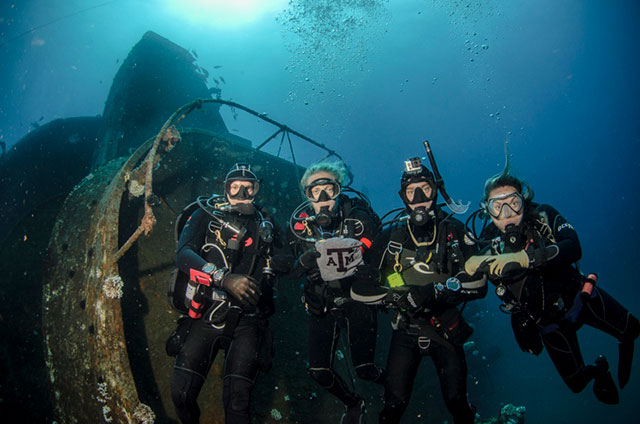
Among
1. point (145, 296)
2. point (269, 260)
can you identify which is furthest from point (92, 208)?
point (269, 260)

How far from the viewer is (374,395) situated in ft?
16.9

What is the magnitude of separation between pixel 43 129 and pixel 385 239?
910cm

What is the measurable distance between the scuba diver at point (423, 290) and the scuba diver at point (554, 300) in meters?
0.31

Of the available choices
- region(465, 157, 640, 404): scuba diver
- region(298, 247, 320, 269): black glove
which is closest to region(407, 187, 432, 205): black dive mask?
region(465, 157, 640, 404): scuba diver

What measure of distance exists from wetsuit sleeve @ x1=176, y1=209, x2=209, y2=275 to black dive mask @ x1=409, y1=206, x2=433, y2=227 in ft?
8.04

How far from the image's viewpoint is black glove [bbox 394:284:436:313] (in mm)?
3100

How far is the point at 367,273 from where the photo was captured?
3.38 m

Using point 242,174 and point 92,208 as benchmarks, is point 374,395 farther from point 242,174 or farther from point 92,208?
point 92,208

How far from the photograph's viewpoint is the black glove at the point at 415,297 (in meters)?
3.10

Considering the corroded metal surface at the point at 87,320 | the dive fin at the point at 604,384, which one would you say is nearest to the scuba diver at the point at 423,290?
the dive fin at the point at 604,384

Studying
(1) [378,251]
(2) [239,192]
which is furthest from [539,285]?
(2) [239,192]

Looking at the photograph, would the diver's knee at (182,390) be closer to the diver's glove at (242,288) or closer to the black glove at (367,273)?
the diver's glove at (242,288)

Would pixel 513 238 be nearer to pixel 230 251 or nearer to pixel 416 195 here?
pixel 416 195

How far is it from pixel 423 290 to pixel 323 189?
1.80 metres
